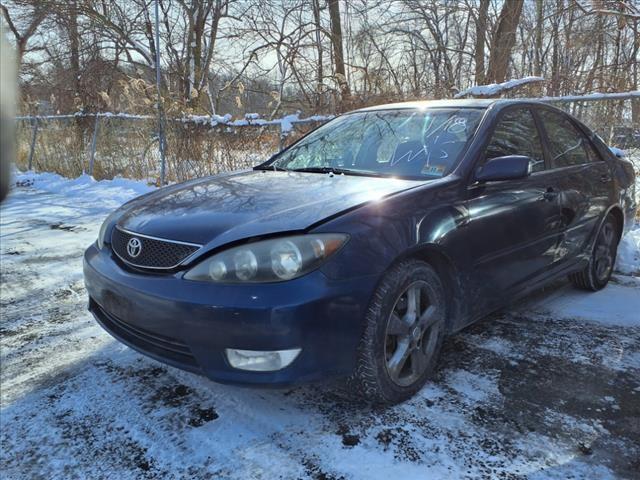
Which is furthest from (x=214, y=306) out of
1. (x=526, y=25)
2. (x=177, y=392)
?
(x=526, y=25)

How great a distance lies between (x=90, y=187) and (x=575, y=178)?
905 cm

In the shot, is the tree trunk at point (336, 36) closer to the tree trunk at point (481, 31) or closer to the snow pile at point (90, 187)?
the tree trunk at point (481, 31)

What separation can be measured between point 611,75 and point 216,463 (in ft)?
24.7

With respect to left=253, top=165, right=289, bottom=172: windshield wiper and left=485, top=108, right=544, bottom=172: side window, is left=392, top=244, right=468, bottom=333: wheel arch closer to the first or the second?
left=485, top=108, right=544, bottom=172: side window

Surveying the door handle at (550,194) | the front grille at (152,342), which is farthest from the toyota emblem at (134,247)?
the door handle at (550,194)

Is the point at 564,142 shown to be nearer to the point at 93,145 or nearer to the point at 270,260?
the point at 270,260

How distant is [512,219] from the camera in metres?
2.89

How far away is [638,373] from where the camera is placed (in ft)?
8.91

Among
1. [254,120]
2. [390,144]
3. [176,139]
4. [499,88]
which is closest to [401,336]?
[390,144]

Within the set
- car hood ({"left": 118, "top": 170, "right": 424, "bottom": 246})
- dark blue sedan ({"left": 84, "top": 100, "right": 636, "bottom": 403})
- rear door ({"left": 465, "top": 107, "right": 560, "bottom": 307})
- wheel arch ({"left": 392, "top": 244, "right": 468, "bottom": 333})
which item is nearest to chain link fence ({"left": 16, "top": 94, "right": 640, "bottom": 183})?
dark blue sedan ({"left": 84, "top": 100, "right": 636, "bottom": 403})

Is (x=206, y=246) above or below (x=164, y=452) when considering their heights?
above

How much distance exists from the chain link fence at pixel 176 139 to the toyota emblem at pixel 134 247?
15.8 feet

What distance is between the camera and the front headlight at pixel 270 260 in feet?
6.63

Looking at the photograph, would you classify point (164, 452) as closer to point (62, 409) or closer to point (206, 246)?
point (62, 409)
